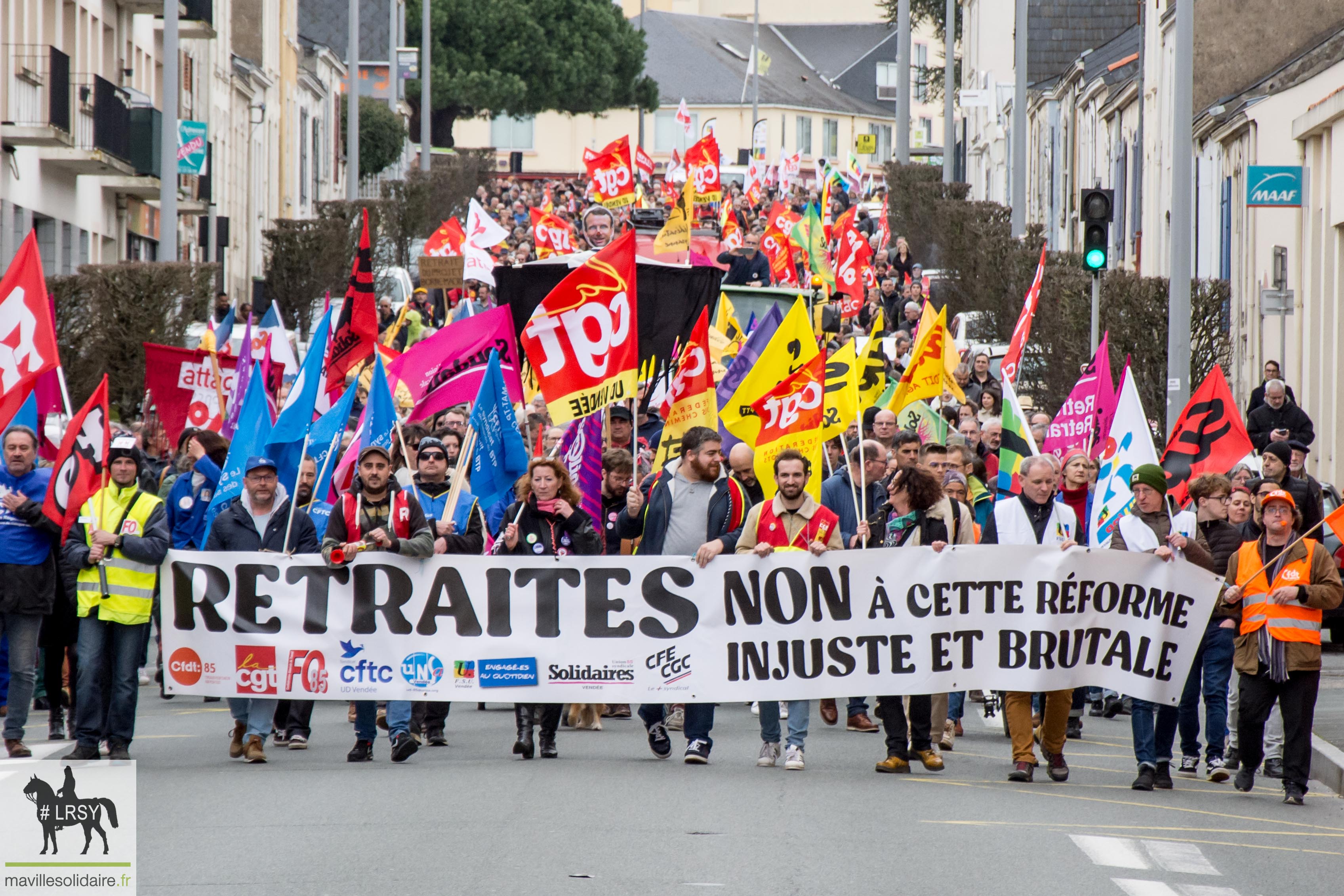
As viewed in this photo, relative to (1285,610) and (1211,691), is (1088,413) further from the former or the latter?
(1285,610)

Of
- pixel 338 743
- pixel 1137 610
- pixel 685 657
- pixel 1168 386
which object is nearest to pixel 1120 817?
pixel 1137 610

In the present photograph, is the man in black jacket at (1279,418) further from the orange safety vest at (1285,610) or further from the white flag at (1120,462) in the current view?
the orange safety vest at (1285,610)

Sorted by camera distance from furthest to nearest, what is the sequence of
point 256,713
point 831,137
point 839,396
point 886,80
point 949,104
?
point 886,80, point 831,137, point 949,104, point 839,396, point 256,713

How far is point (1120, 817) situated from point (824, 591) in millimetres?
2362

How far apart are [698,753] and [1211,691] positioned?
2.95 m

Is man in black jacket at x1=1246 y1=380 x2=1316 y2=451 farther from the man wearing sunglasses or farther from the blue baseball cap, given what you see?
the blue baseball cap

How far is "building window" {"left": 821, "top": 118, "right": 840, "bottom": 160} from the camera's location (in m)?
122

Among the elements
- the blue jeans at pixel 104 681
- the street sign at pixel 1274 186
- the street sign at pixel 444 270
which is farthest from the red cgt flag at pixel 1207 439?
the street sign at pixel 444 270

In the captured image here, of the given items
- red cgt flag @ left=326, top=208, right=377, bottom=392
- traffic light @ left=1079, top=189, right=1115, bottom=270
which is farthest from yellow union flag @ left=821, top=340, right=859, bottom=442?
traffic light @ left=1079, top=189, right=1115, bottom=270

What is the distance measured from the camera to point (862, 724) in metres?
13.7

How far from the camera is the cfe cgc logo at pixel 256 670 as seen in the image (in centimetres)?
1202

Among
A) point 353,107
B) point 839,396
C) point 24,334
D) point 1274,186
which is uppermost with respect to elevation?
point 353,107

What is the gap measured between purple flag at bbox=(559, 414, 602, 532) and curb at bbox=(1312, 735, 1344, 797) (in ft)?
Result: 14.9

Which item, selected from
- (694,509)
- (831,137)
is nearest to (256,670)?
(694,509)
